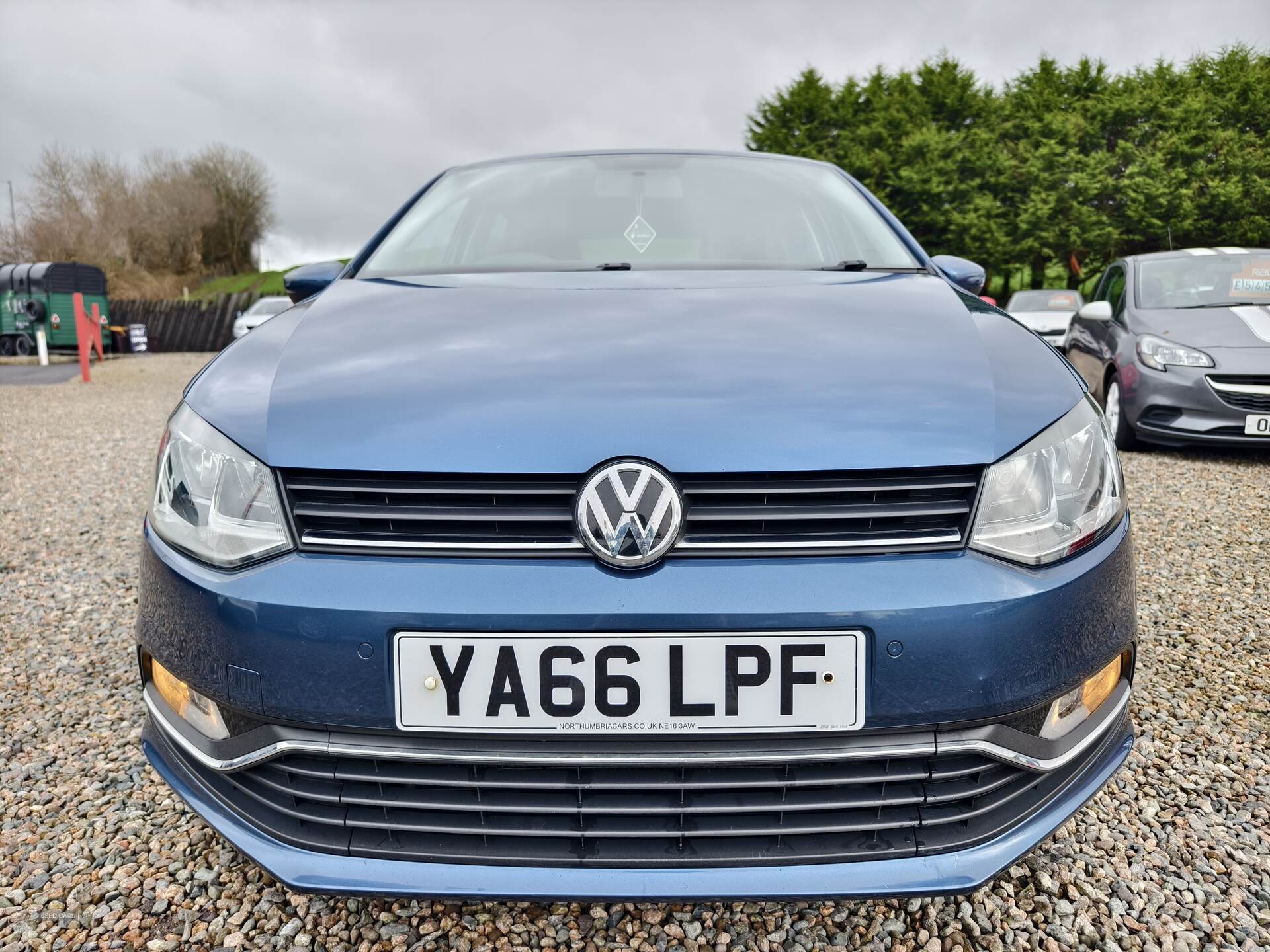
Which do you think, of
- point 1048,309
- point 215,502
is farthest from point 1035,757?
point 1048,309

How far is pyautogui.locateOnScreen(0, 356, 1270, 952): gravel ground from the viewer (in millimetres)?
1497

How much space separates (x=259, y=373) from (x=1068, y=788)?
1.41 meters

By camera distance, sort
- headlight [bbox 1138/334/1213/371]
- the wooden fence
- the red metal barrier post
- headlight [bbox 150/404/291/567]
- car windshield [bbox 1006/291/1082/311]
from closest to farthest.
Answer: headlight [bbox 150/404/291/567]
headlight [bbox 1138/334/1213/371]
car windshield [bbox 1006/291/1082/311]
the red metal barrier post
the wooden fence

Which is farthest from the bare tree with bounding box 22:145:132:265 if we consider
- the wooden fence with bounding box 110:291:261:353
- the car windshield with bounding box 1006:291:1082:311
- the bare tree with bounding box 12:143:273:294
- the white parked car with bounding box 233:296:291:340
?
the car windshield with bounding box 1006:291:1082:311

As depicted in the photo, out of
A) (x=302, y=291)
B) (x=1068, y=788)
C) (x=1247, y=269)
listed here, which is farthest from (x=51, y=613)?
(x=1247, y=269)

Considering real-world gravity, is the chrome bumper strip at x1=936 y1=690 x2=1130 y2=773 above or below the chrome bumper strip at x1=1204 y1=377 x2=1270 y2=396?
above

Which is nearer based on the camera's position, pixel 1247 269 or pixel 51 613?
pixel 51 613

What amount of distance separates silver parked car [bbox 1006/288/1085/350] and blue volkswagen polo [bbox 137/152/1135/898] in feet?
40.3

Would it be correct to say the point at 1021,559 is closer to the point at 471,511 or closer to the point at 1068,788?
the point at 1068,788

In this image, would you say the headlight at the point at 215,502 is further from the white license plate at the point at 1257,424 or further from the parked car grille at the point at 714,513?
the white license plate at the point at 1257,424

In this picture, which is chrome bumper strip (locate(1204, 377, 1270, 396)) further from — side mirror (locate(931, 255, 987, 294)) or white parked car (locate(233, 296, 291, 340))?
white parked car (locate(233, 296, 291, 340))

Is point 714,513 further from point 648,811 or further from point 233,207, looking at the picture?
point 233,207

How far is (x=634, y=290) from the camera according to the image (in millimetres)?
1732

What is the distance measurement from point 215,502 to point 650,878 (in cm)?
81
